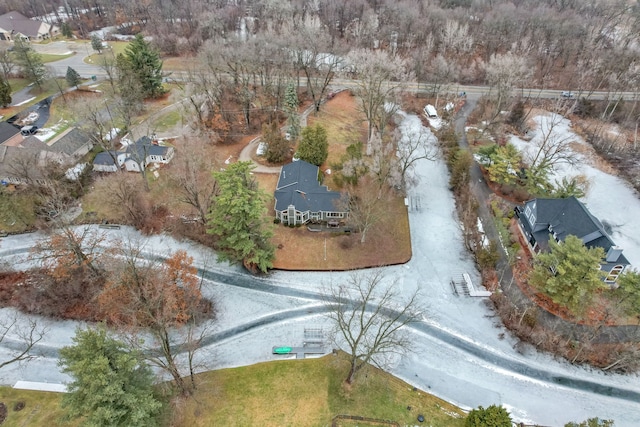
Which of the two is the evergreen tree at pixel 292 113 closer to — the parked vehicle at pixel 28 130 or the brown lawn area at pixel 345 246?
the brown lawn area at pixel 345 246

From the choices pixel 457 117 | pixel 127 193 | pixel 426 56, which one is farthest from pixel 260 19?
pixel 127 193

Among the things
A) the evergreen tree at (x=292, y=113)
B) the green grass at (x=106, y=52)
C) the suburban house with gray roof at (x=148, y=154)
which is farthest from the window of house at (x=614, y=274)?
the green grass at (x=106, y=52)

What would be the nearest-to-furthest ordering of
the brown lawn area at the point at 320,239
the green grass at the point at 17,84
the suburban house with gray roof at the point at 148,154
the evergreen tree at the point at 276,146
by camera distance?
1. the brown lawn area at the point at 320,239
2. the suburban house with gray roof at the point at 148,154
3. the evergreen tree at the point at 276,146
4. the green grass at the point at 17,84

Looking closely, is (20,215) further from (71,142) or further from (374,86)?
(374,86)

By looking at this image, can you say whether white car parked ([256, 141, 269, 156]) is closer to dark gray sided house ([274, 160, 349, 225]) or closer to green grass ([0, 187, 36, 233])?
dark gray sided house ([274, 160, 349, 225])

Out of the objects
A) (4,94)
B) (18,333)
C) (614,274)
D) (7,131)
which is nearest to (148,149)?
(7,131)

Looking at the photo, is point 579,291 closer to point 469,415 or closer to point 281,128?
point 469,415
